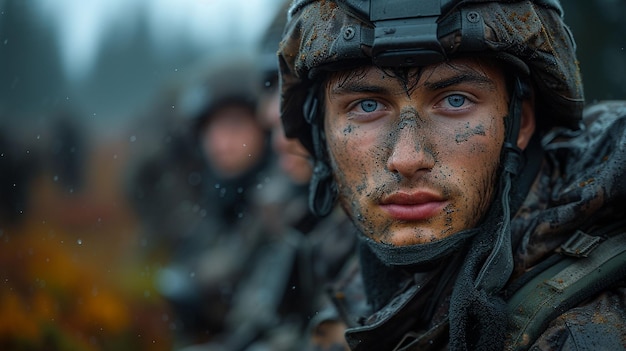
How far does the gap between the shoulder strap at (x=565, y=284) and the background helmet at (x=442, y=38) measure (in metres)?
0.55

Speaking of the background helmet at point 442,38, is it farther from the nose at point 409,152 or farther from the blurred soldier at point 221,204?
the blurred soldier at point 221,204

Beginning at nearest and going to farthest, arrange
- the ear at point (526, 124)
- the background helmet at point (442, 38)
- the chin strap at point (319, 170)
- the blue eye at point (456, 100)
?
the background helmet at point (442, 38), the blue eye at point (456, 100), the ear at point (526, 124), the chin strap at point (319, 170)

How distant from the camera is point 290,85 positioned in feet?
8.77

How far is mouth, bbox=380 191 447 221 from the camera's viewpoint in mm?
2215

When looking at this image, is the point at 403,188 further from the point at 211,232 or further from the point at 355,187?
the point at 211,232

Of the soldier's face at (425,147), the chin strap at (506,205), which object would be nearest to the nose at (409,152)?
the soldier's face at (425,147)

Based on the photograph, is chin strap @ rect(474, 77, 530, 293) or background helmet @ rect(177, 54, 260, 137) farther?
background helmet @ rect(177, 54, 260, 137)

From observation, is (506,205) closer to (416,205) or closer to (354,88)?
(416,205)

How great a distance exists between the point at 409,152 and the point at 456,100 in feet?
0.86

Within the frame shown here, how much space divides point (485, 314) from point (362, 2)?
100cm

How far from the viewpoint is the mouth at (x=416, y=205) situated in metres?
2.21

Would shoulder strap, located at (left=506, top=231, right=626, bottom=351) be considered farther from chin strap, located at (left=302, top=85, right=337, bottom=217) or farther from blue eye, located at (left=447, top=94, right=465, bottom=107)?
chin strap, located at (left=302, top=85, right=337, bottom=217)

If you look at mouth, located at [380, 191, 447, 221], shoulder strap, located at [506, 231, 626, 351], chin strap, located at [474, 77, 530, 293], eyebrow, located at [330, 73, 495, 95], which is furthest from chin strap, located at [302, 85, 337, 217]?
shoulder strap, located at [506, 231, 626, 351]

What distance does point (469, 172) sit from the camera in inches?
89.2
